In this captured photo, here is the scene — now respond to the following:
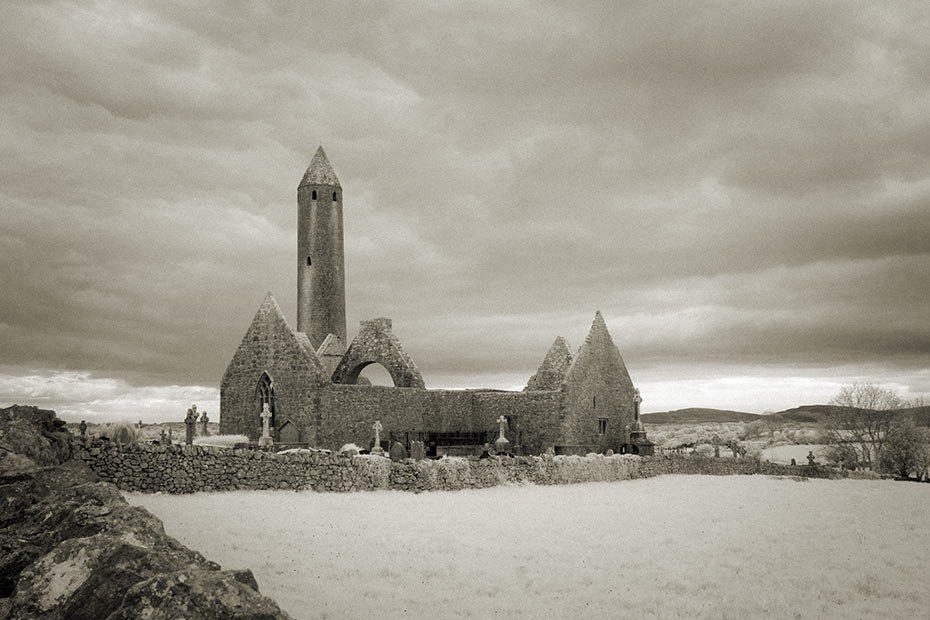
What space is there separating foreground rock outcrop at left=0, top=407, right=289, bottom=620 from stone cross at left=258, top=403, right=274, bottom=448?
1699 centimetres

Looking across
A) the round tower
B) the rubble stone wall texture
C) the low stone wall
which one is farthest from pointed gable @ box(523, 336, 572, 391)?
the round tower

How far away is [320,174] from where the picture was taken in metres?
38.9

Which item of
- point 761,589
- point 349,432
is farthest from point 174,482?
point 761,589

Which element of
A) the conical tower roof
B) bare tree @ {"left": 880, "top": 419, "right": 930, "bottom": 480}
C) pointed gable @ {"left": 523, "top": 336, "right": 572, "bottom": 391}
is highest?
the conical tower roof

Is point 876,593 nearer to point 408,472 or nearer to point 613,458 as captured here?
point 408,472

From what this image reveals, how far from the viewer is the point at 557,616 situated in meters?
9.73

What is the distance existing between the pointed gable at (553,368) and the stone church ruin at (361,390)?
0.17ft

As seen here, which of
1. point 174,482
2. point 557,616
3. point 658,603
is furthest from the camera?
point 174,482

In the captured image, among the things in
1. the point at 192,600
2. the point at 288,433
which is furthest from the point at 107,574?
the point at 288,433

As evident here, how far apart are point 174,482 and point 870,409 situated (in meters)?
43.8

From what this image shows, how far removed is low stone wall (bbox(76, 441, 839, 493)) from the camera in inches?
701

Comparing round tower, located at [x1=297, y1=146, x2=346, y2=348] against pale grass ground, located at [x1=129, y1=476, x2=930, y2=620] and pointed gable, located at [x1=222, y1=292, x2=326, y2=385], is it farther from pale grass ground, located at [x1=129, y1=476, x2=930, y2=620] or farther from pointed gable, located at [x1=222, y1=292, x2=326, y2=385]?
pale grass ground, located at [x1=129, y1=476, x2=930, y2=620]

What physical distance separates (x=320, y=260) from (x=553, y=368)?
41.6 feet

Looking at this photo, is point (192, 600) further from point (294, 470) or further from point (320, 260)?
point (320, 260)
